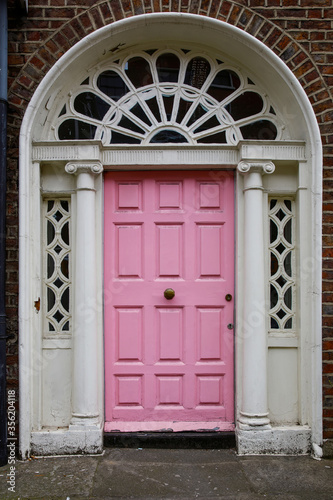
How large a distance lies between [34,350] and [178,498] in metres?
1.67

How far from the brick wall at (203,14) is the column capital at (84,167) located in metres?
0.45

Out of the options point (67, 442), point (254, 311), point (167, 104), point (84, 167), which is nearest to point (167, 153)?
point (167, 104)

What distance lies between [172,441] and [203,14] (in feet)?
12.0

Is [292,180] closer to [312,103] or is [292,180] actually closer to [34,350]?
[312,103]

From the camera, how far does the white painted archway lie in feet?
12.9

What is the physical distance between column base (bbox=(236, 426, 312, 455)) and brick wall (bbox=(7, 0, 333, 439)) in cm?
21

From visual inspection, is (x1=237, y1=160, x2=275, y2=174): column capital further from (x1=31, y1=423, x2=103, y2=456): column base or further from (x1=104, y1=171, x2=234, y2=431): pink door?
(x1=31, y1=423, x2=103, y2=456): column base

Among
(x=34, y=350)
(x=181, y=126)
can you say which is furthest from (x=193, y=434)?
(x=181, y=126)

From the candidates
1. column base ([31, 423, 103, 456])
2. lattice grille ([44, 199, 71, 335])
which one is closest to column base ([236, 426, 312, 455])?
column base ([31, 423, 103, 456])

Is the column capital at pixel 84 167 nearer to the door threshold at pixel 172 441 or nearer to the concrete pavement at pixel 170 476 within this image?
the door threshold at pixel 172 441

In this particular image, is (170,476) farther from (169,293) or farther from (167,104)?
(167,104)

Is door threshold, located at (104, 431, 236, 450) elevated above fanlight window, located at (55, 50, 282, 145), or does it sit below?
below

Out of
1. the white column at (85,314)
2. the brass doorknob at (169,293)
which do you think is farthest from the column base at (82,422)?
the brass doorknob at (169,293)

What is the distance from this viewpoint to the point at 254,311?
4.01 meters
